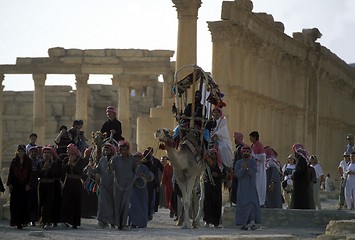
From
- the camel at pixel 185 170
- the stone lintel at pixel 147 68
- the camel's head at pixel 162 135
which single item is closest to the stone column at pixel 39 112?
the stone lintel at pixel 147 68

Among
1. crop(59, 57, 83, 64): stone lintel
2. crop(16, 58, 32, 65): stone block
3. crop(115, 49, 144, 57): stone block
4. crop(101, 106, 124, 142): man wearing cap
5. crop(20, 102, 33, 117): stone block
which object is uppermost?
crop(115, 49, 144, 57): stone block

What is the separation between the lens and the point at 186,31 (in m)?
32.3

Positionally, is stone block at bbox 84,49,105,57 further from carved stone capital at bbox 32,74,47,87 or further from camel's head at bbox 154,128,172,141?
camel's head at bbox 154,128,172,141

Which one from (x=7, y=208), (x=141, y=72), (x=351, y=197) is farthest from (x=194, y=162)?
(x=141, y=72)

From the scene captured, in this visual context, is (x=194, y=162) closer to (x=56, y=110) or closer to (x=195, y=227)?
(x=195, y=227)

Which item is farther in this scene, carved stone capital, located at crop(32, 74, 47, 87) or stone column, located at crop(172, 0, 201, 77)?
carved stone capital, located at crop(32, 74, 47, 87)

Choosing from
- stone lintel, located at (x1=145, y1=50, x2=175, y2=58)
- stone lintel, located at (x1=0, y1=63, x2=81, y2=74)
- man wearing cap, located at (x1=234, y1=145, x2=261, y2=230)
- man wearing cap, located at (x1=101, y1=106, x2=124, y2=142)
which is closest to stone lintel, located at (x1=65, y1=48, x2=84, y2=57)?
stone lintel, located at (x1=0, y1=63, x2=81, y2=74)

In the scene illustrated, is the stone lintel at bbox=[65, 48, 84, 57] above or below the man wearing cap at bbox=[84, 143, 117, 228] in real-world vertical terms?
above

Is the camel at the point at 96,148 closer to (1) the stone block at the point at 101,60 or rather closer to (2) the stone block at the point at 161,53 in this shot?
(1) the stone block at the point at 101,60

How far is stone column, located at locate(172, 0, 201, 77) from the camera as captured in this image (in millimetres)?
31969

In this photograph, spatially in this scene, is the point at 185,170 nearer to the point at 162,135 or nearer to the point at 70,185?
the point at 162,135

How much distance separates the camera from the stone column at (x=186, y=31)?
32.0 metres

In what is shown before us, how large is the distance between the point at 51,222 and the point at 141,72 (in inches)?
1339

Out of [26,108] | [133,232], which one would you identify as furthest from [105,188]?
[26,108]
